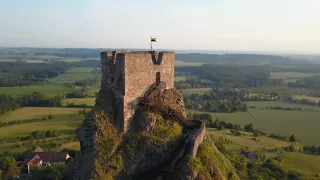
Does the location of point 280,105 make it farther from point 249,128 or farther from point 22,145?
point 22,145

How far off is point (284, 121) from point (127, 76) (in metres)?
71.7

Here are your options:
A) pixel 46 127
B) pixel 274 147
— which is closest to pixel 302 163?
pixel 274 147

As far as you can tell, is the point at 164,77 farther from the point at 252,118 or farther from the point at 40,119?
the point at 252,118

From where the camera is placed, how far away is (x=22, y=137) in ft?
224

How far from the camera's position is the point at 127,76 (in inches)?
949

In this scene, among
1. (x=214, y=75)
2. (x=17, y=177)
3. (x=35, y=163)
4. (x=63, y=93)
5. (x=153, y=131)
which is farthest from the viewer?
(x=214, y=75)

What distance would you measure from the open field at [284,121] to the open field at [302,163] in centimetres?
1044

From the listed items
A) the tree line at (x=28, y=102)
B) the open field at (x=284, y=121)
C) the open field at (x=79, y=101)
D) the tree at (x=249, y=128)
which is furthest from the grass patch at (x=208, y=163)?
the open field at (x=79, y=101)

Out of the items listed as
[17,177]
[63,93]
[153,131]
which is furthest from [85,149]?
[63,93]

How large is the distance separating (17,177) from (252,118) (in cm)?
5992

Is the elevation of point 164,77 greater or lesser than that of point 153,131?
greater

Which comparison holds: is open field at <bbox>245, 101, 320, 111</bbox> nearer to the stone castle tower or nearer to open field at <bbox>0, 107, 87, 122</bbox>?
open field at <bbox>0, 107, 87, 122</bbox>

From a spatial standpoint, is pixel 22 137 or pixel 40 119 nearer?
pixel 22 137

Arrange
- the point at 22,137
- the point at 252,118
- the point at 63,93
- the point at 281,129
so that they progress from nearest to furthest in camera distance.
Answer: the point at 22,137 < the point at 281,129 < the point at 252,118 < the point at 63,93
